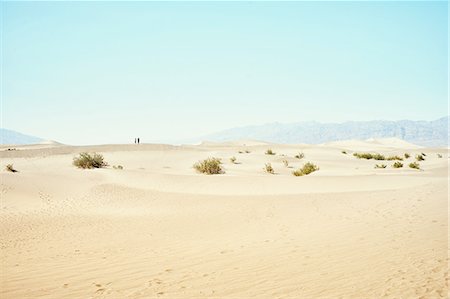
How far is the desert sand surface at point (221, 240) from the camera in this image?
17.4 feet

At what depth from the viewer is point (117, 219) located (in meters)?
10.9

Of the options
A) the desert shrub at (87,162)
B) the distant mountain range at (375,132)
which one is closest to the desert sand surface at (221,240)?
the desert shrub at (87,162)

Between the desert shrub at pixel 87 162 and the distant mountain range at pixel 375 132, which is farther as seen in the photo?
the distant mountain range at pixel 375 132

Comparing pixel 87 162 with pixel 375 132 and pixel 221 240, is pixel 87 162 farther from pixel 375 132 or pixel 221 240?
pixel 375 132

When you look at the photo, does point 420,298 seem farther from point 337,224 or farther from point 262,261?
point 337,224

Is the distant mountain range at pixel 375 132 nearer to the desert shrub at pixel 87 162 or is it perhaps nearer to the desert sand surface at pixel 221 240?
the desert shrub at pixel 87 162

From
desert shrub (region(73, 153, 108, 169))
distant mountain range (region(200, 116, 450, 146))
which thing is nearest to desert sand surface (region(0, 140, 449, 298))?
desert shrub (region(73, 153, 108, 169))

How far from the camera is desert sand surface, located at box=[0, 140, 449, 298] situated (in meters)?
5.30

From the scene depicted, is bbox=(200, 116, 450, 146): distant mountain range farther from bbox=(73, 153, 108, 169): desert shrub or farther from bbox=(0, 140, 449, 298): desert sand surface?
bbox=(0, 140, 449, 298): desert sand surface

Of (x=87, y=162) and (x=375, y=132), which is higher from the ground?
(x=375, y=132)

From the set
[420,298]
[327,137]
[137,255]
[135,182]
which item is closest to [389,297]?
[420,298]

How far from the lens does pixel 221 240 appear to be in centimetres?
814

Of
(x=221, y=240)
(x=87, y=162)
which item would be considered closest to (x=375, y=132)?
(x=87, y=162)

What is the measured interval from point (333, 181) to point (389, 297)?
42.8 feet
